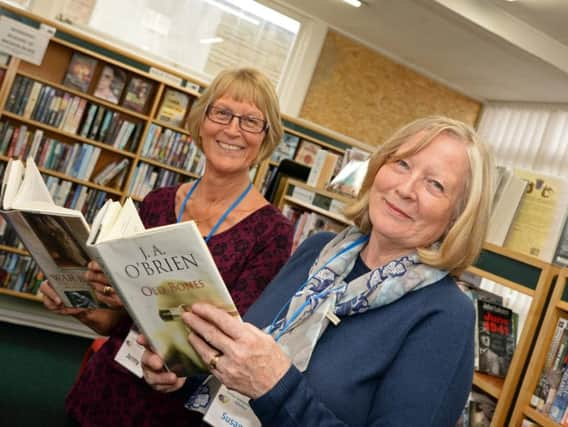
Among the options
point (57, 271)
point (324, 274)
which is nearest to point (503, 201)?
point (324, 274)

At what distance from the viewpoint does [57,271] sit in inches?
53.5

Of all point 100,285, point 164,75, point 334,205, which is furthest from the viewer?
point 164,75

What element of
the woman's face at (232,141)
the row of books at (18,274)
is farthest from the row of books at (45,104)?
the woman's face at (232,141)

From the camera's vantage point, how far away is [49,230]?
1.22m

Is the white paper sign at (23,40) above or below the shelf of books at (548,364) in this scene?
above

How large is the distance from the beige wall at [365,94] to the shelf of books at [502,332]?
4576 mm

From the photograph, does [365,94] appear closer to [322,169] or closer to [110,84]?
[322,169]

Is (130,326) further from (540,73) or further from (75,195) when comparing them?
(540,73)

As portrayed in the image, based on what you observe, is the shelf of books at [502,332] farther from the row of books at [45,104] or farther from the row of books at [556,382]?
the row of books at [45,104]

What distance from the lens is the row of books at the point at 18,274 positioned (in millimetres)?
4586

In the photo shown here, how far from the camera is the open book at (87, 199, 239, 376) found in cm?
93

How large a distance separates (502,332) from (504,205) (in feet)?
1.63

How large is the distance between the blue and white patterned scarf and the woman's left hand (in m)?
0.14

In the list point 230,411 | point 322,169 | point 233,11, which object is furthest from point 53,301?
point 233,11
